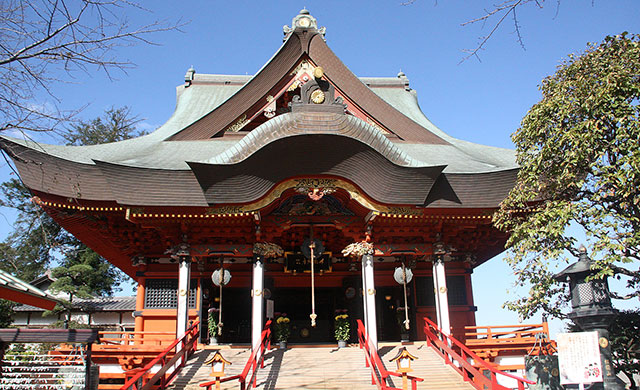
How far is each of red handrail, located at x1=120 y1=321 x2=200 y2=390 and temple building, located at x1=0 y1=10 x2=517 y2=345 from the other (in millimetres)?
537

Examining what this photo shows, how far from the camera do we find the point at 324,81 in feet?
47.7

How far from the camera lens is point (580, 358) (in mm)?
6984

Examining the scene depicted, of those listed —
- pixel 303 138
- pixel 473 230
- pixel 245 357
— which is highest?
pixel 303 138

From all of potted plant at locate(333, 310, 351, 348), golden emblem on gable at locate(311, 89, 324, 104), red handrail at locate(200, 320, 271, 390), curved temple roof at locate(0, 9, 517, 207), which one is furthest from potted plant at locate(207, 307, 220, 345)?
golden emblem on gable at locate(311, 89, 324, 104)

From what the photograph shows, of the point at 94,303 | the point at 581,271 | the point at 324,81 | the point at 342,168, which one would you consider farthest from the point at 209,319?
the point at 94,303

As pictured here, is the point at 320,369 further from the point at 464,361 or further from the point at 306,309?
the point at 306,309

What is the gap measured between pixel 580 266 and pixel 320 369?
18.8 feet

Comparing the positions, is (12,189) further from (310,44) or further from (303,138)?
(303,138)

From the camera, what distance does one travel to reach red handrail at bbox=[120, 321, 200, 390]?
9.20 meters

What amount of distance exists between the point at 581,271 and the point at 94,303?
2275cm

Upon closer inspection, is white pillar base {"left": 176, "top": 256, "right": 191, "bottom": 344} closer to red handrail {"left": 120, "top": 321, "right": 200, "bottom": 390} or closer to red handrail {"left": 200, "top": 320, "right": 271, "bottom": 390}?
red handrail {"left": 120, "top": 321, "right": 200, "bottom": 390}

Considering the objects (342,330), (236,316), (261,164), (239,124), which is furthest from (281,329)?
(239,124)

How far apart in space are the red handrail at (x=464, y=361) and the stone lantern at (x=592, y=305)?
182cm

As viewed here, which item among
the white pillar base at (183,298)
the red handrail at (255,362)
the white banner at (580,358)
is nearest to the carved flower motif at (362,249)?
the red handrail at (255,362)
